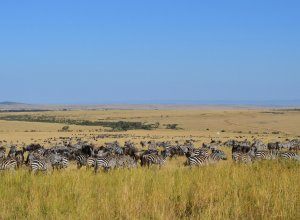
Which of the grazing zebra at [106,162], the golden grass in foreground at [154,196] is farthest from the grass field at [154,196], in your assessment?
the grazing zebra at [106,162]

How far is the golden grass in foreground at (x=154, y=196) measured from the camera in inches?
273

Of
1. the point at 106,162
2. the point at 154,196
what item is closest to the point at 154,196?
the point at 154,196

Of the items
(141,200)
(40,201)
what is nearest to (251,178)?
(141,200)

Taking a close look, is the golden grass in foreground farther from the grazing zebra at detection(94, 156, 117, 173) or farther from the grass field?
the grazing zebra at detection(94, 156, 117, 173)

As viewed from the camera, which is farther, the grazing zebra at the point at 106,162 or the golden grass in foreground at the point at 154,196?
the grazing zebra at the point at 106,162

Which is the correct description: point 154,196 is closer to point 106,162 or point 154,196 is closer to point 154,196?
point 154,196

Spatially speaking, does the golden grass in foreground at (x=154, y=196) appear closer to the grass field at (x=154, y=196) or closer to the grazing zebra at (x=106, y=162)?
the grass field at (x=154, y=196)

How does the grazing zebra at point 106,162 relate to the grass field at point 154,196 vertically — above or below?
below

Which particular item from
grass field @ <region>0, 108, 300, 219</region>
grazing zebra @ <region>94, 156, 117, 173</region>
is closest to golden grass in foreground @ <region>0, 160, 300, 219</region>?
grass field @ <region>0, 108, 300, 219</region>

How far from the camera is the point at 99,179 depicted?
9867 mm

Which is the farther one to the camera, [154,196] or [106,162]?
[106,162]

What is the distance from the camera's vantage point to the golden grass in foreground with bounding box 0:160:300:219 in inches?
273

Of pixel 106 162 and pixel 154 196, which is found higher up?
pixel 154 196

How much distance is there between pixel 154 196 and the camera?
7812mm
